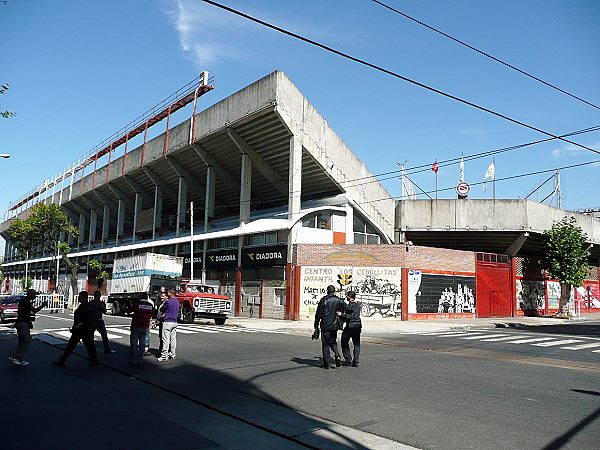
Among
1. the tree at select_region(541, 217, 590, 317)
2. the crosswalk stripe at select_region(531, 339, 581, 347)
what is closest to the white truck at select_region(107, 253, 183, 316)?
the crosswalk stripe at select_region(531, 339, 581, 347)

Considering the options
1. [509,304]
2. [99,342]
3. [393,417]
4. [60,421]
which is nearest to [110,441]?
[60,421]

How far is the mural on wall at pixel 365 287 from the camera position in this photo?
104ft

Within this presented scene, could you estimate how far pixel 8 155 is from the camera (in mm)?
22453

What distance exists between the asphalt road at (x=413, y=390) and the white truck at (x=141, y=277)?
14501 millimetres

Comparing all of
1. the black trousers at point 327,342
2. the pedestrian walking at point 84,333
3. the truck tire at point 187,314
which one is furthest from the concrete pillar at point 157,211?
the black trousers at point 327,342

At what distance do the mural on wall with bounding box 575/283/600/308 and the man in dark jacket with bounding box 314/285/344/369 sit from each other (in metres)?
41.9

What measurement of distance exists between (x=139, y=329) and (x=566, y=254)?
34.4 metres

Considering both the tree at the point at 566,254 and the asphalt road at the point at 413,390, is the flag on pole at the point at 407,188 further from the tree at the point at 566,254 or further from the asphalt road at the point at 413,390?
the asphalt road at the point at 413,390

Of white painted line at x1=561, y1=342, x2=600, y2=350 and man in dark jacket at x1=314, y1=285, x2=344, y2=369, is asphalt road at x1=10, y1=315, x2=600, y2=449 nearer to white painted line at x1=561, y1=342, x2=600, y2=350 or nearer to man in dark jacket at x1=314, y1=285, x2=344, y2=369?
man in dark jacket at x1=314, y1=285, x2=344, y2=369

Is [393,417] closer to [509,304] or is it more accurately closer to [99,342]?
[99,342]

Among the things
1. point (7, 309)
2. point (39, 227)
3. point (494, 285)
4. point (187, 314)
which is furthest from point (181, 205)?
point (494, 285)

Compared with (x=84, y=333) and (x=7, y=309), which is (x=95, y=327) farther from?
(x=7, y=309)

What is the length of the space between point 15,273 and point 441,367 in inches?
3767

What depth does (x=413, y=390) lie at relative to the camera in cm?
890
